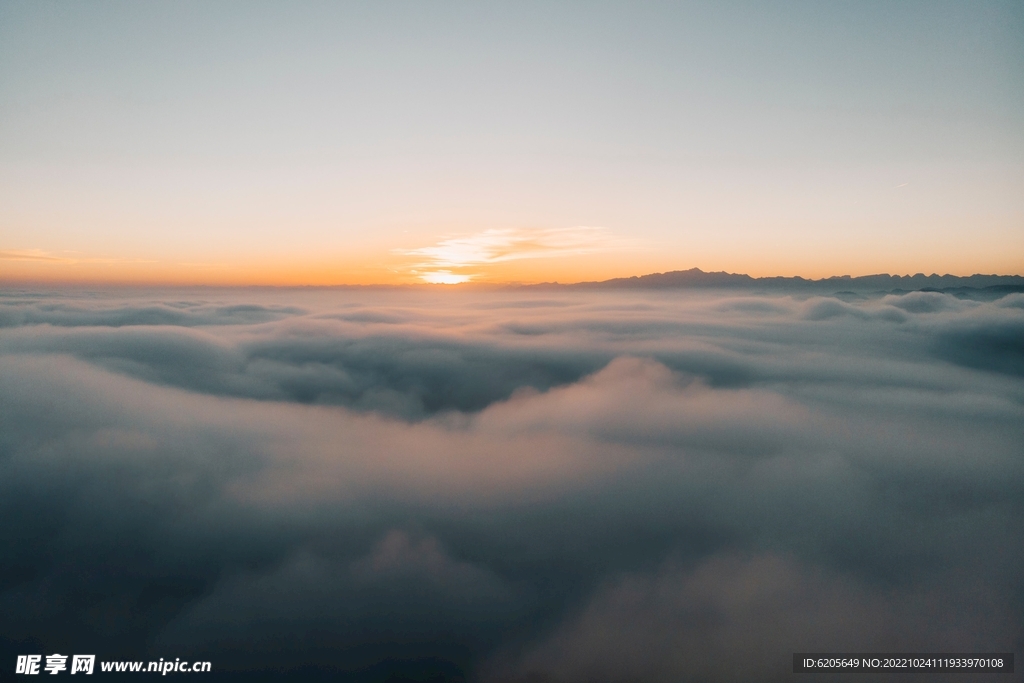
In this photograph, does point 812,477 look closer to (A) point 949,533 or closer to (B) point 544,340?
(A) point 949,533

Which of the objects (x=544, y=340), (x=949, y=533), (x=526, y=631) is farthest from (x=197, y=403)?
(x=949, y=533)

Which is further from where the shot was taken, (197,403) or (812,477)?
(197,403)

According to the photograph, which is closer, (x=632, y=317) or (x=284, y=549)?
(x=284, y=549)

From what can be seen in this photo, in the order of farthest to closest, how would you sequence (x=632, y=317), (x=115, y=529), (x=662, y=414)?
(x=632, y=317)
(x=662, y=414)
(x=115, y=529)

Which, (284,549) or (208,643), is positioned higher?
(284,549)

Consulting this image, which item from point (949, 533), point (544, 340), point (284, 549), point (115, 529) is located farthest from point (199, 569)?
point (544, 340)

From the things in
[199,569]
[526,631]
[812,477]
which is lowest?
[526,631]

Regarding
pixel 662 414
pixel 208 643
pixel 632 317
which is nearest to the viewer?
pixel 208 643

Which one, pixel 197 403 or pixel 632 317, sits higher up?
pixel 632 317

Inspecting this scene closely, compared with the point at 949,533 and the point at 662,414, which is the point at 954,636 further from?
the point at 662,414
